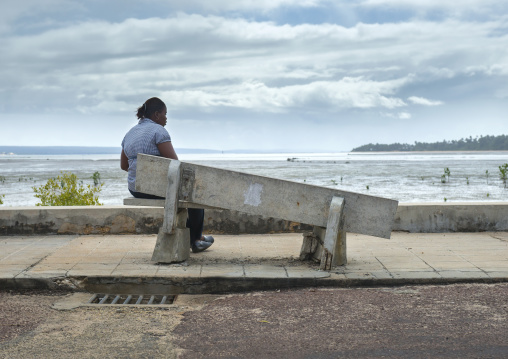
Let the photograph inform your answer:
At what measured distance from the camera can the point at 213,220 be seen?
810 centimetres

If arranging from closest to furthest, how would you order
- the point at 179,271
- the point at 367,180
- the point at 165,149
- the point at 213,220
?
the point at 179,271 < the point at 165,149 < the point at 213,220 < the point at 367,180

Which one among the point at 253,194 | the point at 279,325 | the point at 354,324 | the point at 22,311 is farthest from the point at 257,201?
the point at 22,311

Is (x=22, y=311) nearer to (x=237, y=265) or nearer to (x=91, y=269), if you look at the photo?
(x=91, y=269)

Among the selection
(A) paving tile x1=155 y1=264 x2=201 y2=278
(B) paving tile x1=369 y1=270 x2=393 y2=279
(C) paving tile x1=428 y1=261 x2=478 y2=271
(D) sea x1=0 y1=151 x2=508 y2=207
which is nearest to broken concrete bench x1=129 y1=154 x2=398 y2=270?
(A) paving tile x1=155 y1=264 x2=201 y2=278

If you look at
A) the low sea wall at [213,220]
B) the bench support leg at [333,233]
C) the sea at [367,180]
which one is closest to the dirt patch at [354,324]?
the bench support leg at [333,233]

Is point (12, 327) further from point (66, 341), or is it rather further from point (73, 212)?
point (73, 212)

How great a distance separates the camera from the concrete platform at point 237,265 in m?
5.49

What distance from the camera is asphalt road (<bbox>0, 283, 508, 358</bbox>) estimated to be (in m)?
3.73

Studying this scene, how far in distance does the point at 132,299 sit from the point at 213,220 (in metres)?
2.88

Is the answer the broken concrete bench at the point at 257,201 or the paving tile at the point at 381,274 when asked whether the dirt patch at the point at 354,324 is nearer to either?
the paving tile at the point at 381,274

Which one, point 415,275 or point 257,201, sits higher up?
point 257,201

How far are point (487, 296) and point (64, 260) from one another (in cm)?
411

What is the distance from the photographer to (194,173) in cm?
595

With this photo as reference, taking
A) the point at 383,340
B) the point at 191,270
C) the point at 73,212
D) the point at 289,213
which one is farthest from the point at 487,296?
the point at 73,212
